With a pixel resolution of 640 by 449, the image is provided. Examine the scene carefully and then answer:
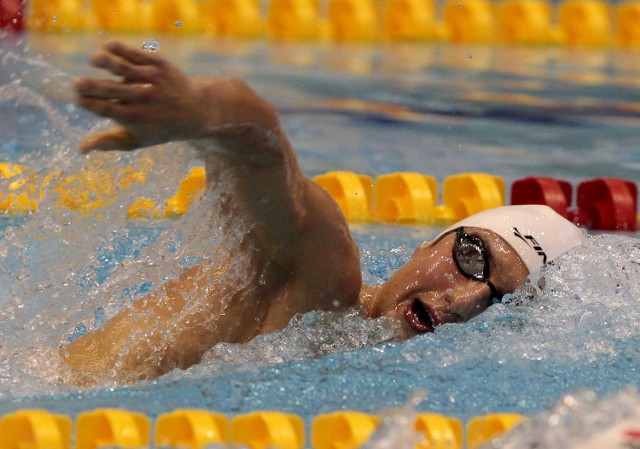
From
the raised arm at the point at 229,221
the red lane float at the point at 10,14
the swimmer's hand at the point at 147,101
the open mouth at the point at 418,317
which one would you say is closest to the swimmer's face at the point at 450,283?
the open mouth at the point at 418,317

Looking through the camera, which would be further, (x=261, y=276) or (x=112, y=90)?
(x=261, y=276)

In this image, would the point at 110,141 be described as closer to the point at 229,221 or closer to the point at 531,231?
the point at 229,221

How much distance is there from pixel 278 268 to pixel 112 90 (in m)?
0.68

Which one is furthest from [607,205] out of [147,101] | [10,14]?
[10,14]

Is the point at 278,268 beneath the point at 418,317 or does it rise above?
above

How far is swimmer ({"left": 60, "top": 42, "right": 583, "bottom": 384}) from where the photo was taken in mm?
1706

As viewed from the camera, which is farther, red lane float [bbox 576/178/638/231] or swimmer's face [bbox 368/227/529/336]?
red lane float [bbox 576/178/638/231]

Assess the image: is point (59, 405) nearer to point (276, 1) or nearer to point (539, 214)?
point (539, 214)

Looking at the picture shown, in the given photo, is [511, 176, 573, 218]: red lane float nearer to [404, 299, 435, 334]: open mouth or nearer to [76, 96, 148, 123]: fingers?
[404, 299, 435, 334]: open mouth

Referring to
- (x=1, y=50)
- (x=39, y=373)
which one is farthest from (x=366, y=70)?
(x=39, y=373)

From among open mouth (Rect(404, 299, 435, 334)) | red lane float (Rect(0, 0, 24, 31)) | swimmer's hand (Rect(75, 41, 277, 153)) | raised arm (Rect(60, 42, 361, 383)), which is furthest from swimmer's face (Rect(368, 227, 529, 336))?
red lane float (Rect(0, 0, 24, 31))

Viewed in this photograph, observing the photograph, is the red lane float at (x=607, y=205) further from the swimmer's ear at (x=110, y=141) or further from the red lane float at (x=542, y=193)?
the swimmer's ear at (x=110, y=141)

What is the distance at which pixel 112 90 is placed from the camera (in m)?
1.37

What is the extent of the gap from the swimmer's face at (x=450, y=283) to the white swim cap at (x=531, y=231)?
3cm
